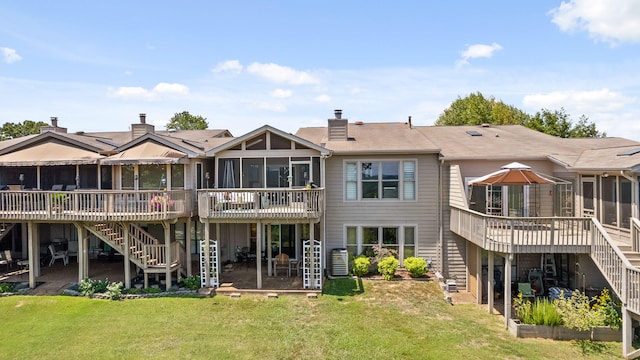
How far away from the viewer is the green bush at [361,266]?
14.5 metres

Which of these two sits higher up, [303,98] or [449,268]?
[303,98]

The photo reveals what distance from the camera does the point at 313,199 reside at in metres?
13.1

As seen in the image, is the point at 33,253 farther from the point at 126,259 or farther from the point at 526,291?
the point at 526,291

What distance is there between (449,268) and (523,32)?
432 inches

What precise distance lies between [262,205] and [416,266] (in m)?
6.43

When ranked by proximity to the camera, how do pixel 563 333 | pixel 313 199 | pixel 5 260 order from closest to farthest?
pixel 563 333 < pixel 313 199 < pixel 5 260

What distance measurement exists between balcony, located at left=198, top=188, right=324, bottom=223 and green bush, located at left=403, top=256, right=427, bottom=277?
166 inches

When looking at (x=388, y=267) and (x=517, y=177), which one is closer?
(x=517, y=177)

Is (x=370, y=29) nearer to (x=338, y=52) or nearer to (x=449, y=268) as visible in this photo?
(x=338, y=52)

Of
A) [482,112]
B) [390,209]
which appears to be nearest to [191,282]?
[390,209]

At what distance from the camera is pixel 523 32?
16.3 m

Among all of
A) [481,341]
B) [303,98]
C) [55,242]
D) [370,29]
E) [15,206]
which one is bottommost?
[481,341]

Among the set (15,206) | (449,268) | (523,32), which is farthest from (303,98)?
(15,206)

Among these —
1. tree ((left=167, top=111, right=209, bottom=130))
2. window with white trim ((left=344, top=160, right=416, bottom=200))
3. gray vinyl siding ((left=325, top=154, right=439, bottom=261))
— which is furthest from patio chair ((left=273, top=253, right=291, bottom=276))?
tree ((left=167, top=111, right=209, bottom=130))
